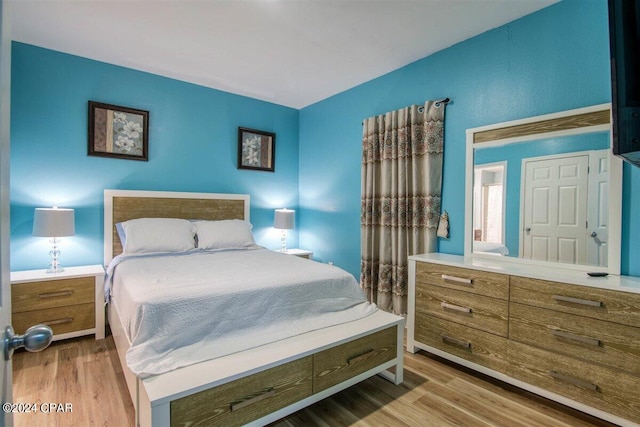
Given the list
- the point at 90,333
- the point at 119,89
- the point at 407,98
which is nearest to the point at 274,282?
the point at 90,333

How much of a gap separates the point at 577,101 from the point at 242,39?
2.46 metres

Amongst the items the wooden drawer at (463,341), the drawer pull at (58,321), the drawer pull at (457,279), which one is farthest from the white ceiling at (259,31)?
the drawer pull at (58,321)

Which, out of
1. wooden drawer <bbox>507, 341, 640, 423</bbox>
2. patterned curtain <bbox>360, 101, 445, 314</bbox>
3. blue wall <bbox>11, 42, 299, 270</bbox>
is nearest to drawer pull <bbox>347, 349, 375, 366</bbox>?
wooden drawer <bbox>507, 341, 640, 423</bbox>

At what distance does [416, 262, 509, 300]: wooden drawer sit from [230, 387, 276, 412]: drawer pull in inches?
55.0

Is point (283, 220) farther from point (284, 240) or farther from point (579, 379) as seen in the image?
point (579, 379)

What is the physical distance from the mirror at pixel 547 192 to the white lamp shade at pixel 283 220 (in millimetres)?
2087

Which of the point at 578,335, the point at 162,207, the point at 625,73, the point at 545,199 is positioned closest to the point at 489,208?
the point at 545,199

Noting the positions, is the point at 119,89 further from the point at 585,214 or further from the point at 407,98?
the point at 585,214

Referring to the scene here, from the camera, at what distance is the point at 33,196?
111 inches

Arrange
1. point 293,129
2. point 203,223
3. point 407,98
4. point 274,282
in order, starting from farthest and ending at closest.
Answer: point 293,129
point 203,223
point 407,98
point 274,282

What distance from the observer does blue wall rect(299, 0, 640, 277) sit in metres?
2.02

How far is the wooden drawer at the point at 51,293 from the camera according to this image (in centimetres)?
245

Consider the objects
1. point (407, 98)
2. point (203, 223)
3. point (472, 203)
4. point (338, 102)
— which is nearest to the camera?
point (472, 203)

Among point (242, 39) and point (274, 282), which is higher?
point (242, 39)
